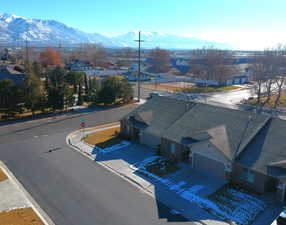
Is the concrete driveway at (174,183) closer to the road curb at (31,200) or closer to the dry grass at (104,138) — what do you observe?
the dry grass at (104,138)

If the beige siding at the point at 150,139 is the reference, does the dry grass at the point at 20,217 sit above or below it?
below

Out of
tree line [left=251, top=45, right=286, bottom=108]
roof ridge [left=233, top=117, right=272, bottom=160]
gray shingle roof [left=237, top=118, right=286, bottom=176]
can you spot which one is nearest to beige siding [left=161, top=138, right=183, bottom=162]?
roof ridge [left=233, top=117, right=272, bottom=160]

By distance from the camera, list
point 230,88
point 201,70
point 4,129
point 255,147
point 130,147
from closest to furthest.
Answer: point 255,147 → point 130,147 → point 4,129 → point 230,88 → point 201,70

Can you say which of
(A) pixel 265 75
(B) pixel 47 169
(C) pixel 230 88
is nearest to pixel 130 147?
(B) pixel 47 169

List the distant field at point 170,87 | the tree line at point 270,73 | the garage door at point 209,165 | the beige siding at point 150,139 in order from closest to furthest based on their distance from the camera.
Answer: the garage door at point 209,165, the beige siding at point 150,139, the tree line at point 270,73, the distant field at point 170,87

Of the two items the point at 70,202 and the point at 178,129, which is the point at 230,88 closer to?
the point at 178,129

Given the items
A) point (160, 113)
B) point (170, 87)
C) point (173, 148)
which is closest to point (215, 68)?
point (170, 87)


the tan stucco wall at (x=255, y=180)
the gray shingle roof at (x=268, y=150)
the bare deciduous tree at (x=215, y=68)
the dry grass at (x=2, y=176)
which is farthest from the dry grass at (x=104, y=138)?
the bare deciduous tree at (x=215, y=68)
